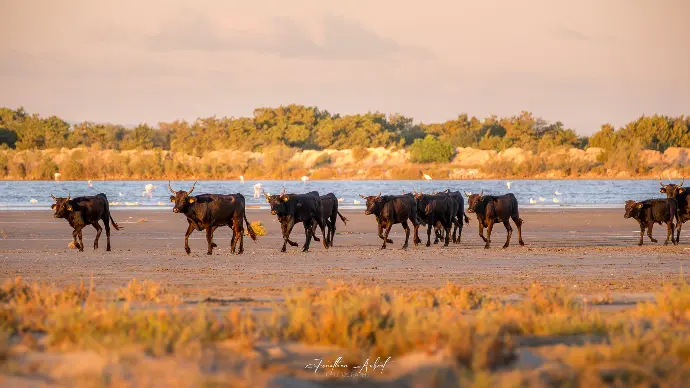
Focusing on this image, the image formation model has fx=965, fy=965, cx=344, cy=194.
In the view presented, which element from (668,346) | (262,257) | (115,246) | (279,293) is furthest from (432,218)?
(668,346)

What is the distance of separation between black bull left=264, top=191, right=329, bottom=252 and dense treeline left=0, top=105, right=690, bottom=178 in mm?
76306

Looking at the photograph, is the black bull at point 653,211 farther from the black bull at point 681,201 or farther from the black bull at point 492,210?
the black bull at point 492,210

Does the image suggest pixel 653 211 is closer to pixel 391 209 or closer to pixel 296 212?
pixel 391 209

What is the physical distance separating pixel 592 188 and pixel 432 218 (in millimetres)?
44501

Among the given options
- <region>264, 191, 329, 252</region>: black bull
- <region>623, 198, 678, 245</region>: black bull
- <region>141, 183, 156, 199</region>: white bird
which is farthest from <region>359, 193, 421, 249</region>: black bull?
<region>141, 183, 156, 199</region>: white bird

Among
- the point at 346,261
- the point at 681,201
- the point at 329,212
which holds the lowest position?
the point at 346,261

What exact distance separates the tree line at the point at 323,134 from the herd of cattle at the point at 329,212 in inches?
3027

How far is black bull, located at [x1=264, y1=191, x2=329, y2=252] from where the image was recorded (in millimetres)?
21156

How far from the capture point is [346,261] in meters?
18.5

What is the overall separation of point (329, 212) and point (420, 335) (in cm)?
1507
